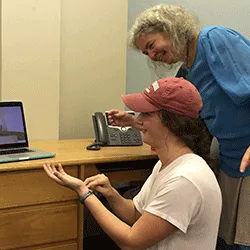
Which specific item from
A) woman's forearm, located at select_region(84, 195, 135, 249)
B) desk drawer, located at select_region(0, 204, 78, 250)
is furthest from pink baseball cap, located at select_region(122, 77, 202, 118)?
desk drawer, located at select_region(0, 204, 78, 250)

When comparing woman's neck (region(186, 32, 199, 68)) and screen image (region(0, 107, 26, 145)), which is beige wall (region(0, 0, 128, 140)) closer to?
screen image (region(0, 107, 26, 145))

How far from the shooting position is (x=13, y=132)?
7.31 feet

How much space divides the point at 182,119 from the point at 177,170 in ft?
0.53

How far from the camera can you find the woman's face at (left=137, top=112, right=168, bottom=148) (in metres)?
1.57

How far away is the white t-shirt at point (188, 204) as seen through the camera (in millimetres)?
1441

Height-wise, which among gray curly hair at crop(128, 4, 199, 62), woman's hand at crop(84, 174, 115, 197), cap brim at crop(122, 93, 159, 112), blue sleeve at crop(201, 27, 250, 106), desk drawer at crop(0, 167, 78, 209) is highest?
gray curly hair at crop(128, 4, 199, 62)

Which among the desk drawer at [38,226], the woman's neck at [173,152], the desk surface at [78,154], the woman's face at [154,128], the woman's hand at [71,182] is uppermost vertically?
the woman's face at [154,128]

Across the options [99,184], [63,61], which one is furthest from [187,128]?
[63,61]

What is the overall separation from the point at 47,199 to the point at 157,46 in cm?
76

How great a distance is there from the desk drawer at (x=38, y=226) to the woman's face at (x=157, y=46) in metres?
0.71

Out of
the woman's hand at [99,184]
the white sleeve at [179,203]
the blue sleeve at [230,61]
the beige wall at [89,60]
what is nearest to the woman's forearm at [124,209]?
the woman's hand at [99,184]

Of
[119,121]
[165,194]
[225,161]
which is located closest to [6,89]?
[119,121]

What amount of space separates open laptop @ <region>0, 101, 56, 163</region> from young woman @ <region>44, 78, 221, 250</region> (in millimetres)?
521

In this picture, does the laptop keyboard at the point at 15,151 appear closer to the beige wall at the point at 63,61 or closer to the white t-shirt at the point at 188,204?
the beige wall at the point at 63,61
